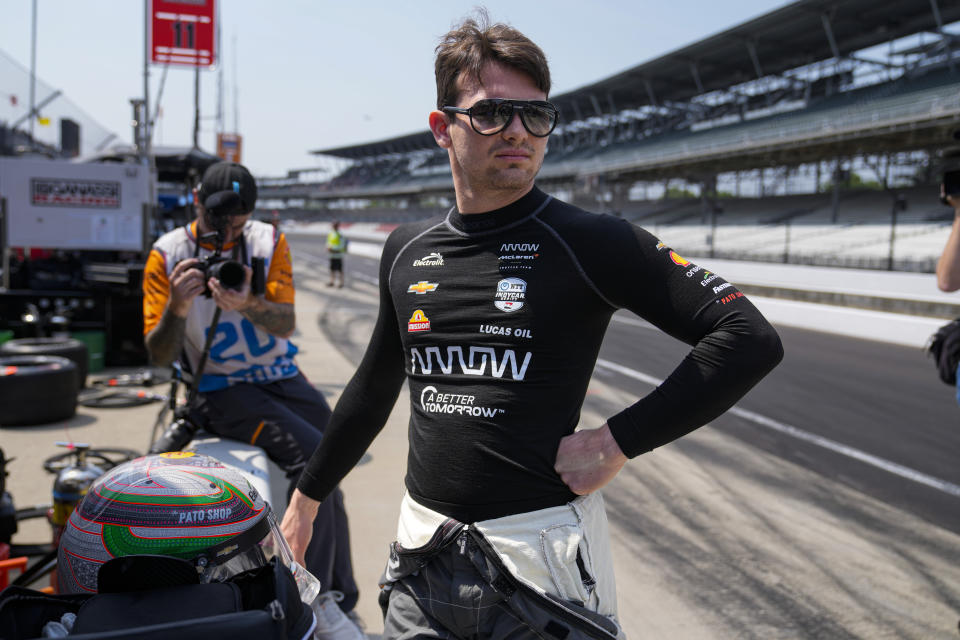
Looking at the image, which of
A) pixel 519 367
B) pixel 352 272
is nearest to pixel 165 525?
pixel 519 367

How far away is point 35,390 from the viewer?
637 cm

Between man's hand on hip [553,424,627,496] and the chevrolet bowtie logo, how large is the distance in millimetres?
510

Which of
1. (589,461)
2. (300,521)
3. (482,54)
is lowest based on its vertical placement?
(300,521)

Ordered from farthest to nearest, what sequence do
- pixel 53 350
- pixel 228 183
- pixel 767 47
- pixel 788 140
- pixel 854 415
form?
pixel 767 47 → pixel 788 140 → pixel 854 415 → pixel 53 350 → pixel 228 183

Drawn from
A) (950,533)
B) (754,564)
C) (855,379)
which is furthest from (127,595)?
(855,379)

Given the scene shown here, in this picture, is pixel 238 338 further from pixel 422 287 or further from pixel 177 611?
pixel 177 611

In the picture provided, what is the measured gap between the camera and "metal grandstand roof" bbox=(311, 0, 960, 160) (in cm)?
3803

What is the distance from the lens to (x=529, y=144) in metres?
1.79

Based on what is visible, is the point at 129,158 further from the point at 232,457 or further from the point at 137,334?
the point at 232,457

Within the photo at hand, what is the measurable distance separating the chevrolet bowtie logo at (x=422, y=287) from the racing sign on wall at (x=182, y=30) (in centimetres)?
901

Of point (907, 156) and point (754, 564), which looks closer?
point (754, 564)

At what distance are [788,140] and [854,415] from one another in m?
32.4

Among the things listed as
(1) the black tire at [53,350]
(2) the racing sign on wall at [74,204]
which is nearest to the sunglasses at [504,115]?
(1) the black tire at [53,350]

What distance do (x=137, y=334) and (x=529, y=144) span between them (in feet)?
28.2
